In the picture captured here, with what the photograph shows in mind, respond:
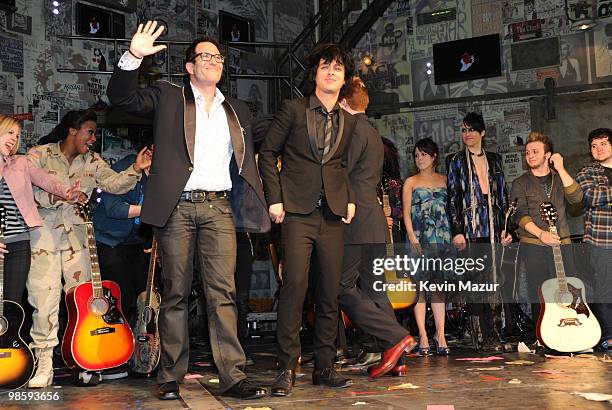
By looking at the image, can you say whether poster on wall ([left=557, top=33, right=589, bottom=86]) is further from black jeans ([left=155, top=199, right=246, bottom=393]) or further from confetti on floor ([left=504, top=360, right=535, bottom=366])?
black jeans ([left=155, top=199, right=246, bottom=393])

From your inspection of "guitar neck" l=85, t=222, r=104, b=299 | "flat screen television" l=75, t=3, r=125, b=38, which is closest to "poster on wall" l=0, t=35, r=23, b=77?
"flat screen television" l=75, t=3, r=125, b=38

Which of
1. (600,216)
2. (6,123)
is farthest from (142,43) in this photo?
(600,216)

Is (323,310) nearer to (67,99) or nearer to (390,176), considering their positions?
(390,176)

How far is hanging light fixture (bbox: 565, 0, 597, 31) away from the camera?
909 cm

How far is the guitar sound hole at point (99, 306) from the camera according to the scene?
4.83m

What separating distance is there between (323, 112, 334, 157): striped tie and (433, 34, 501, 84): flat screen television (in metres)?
5.80

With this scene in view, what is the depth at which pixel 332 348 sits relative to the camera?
14.3 feet

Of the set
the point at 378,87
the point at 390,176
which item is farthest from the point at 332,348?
the point at 378,87

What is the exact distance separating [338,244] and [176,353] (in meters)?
1.05

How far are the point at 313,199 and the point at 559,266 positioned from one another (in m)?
2.45

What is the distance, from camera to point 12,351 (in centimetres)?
453

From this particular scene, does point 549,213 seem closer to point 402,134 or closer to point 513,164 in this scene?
point 513,164

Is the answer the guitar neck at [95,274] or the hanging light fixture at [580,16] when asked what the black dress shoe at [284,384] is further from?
the hanging light fixture at [580,16]

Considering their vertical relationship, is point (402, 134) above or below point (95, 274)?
above
